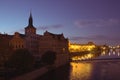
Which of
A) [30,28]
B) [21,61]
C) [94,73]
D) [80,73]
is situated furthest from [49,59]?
[30,28]

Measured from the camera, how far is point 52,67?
6094 cm

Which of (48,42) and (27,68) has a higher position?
(48,42)

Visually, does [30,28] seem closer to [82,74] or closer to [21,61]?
[82,74]

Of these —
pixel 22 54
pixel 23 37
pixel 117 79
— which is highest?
pixel 23 37

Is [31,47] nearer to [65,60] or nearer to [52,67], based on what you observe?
[65,60]

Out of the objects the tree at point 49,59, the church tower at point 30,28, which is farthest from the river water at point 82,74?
the church tower at point 30,28

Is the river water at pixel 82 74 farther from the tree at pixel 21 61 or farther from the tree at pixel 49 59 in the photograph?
the tree at pixel 21 61

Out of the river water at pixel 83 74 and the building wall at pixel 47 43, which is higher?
the building wall at pixel 47 43

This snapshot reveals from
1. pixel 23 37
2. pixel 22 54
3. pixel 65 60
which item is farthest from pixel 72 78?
pixel 23 37

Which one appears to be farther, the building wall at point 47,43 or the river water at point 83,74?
the building wall at point 47,43

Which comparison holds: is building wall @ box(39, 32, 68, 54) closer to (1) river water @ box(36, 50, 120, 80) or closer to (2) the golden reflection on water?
(1) river water @ box(36, 50, 120, 80)

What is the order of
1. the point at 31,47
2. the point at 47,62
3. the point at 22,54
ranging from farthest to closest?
1. the point at 31,47
2. the point at 47,62
3. the point at 22,54

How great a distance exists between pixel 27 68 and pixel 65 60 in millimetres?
33922

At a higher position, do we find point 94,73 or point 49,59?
point 49,59
